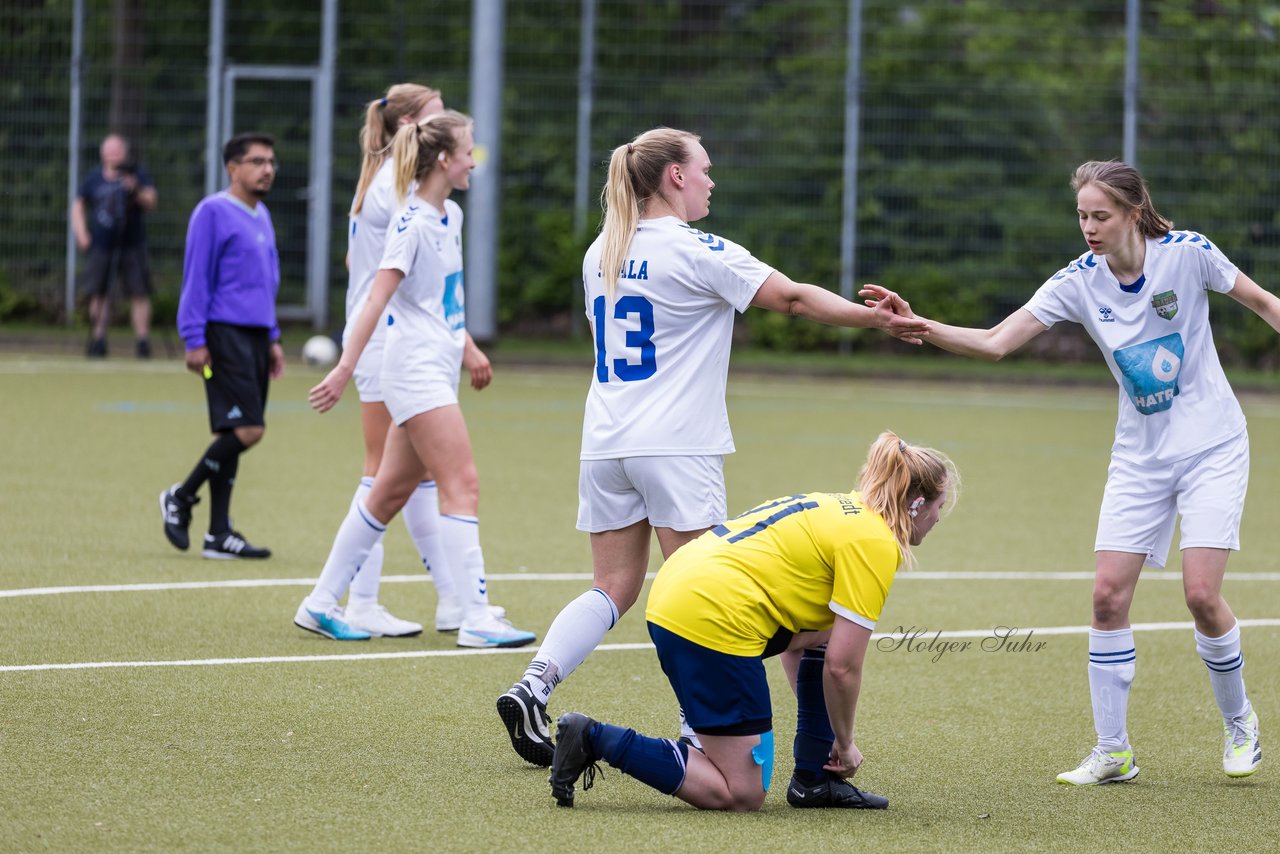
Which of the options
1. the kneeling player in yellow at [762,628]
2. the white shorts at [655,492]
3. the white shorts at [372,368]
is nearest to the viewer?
the kneeling player in yellow at [762,628]

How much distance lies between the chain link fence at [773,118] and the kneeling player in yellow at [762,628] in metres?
16.9

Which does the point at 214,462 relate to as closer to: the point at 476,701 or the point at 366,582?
the point at 366,582

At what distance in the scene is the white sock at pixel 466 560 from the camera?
23.3ft

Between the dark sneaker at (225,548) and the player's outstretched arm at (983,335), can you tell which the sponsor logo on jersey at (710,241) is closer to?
the player's outstretched arm at (983,335)

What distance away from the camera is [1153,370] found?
5574mm

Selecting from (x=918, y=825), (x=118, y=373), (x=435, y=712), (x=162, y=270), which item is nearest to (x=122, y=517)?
(x=435, y=712)

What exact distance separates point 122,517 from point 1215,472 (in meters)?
6.43

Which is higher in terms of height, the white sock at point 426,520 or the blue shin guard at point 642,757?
the white sock at point 426,520

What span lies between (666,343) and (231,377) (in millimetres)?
4167

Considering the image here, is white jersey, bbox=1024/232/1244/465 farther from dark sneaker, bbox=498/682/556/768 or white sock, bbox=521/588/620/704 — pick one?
dark sneaker, bbox=498/682/556/768

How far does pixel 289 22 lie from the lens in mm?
23250

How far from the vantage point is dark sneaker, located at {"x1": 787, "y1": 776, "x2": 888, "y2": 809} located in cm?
512

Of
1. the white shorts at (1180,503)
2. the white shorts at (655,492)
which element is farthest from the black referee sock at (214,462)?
the white shorts at (1180,503)

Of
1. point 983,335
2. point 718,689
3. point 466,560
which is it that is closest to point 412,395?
point 466,560
